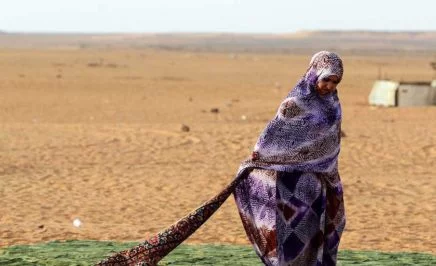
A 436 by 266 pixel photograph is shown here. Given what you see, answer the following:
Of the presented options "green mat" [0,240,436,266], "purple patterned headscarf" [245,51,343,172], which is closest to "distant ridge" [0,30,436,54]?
"green mat" [0,240,436,266]

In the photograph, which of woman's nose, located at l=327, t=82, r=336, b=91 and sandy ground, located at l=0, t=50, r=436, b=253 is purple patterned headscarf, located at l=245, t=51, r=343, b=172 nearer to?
woman's nose, located at l=327, t=82, r=336, b=91

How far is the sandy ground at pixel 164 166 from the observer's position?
899cm

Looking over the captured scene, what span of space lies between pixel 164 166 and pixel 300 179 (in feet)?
25.1

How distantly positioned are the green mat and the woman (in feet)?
5.26

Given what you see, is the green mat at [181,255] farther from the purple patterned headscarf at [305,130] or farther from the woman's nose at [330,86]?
the woman's nose at [330,86]

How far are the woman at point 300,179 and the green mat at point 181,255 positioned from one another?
160 centimetres

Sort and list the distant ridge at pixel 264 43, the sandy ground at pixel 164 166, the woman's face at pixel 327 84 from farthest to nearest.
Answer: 1. the distant ridge at pixel 264 43
2. the sandy ground at pixel 164 166
3. the woman's face at pixel 327 84

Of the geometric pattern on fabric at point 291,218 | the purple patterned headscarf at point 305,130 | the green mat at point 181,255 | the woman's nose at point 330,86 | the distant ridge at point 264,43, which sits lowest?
the green mat at point 181,255

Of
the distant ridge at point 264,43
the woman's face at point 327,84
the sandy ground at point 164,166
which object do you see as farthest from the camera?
the distant ridge at point 264,43

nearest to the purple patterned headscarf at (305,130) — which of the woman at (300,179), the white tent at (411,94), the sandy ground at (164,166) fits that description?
the woman at (300,179)

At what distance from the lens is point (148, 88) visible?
94.9ft

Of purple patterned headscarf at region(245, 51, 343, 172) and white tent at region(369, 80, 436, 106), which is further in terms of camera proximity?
white tent at region(369, 80, 436, 106)

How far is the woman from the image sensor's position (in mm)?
5285

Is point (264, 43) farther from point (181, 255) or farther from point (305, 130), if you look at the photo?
point (305, 130)
